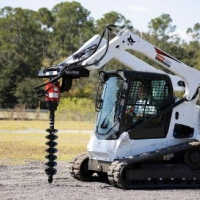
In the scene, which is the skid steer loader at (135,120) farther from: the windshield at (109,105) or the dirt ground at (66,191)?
the dirt ground at (66,191)

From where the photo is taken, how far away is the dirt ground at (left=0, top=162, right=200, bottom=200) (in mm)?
12034

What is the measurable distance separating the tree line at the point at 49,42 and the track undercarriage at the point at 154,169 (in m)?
63.0

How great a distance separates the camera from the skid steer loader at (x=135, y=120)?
529 inches

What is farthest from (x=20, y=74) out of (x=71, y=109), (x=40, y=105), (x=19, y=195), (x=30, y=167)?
(x=19, y=195)

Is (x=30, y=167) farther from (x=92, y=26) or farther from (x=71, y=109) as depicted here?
(x=92, y=26)

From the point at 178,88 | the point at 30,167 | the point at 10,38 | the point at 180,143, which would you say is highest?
the point at 10,38

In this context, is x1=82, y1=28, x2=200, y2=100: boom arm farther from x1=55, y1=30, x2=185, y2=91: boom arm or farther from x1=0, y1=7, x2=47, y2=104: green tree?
x1=0, y1=7, x2=47, y2=104: green tree

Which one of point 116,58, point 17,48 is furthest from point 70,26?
point 116,58

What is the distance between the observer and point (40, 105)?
248 feet

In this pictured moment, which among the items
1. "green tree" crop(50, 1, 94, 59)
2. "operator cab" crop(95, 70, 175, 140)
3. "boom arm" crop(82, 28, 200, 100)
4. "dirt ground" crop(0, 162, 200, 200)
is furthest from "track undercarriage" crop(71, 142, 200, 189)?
"green tree" crop(50, 1, 94, 59)

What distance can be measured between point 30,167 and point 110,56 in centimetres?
499

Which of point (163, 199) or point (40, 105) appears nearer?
point (163, 199)

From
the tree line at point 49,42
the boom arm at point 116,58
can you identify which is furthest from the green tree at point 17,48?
the boom arm at point 116,58

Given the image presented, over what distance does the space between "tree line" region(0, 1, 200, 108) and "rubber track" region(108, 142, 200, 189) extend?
2490 inches
